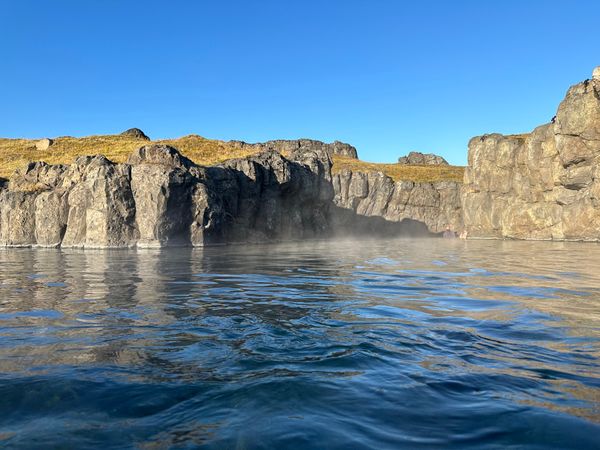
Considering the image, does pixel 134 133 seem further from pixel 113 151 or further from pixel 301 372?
pixel 301 372

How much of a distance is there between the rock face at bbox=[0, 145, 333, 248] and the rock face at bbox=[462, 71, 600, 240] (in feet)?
129

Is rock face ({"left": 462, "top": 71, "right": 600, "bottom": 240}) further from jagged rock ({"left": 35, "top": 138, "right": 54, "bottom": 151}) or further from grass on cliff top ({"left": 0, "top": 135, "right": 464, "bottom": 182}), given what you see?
jagged rock ({"left": 35, "top": 138, "right": 54, "bottom": 151})

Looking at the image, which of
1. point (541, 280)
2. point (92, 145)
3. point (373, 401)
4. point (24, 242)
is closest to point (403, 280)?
point (541, 280)

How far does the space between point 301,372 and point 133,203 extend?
41138 mm

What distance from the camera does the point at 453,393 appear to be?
15.4 feet

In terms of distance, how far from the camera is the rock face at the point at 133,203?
138 ft

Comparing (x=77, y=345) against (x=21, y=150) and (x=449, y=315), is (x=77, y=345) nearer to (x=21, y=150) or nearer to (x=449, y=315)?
(x=449, y=315)

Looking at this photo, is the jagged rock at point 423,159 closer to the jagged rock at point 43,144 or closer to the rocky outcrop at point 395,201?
the rocky outcrop at point 395,201

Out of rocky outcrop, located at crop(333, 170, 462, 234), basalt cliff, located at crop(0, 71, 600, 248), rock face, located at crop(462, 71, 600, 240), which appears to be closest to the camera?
basalt cliff, located at crop(0, 71, 600, 248)

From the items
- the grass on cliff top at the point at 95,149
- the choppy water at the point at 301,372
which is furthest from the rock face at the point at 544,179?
the choppy water at the point at 301,372

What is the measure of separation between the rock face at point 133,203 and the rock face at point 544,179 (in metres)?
39.3

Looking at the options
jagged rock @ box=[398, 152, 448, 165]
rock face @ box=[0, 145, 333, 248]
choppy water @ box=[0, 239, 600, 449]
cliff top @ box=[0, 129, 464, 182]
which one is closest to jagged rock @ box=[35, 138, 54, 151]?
cliff top @ box=[0, 129, 464, 182]

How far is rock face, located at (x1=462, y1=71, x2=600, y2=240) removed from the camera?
5622cm

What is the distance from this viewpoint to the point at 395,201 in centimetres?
8738
